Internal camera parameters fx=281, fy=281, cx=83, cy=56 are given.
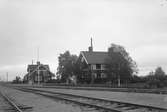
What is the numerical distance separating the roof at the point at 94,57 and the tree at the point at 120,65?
14198mm

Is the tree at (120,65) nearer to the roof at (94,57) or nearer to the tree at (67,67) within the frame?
the roof at (94,57)

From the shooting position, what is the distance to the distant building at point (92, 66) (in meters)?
64.2

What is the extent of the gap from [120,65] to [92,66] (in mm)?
16247

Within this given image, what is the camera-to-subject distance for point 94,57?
7094 cm

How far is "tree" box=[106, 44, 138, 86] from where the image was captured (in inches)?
A: 2053

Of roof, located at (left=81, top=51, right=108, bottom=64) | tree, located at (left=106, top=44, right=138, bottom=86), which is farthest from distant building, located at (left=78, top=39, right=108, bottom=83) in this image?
tree, located at (left=106, top=44, right=138, bottom=86)

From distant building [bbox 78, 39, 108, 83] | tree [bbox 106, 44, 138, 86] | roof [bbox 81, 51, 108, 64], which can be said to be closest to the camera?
tree [bbox 106, 44, 138, 86]

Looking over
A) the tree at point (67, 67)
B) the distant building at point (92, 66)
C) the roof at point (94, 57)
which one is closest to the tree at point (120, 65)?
the distant building at point (92, 66)

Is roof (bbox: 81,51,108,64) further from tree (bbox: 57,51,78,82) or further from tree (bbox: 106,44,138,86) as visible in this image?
tree (bbox: 106,44,138,86)

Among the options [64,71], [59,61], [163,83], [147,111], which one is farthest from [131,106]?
[59,61]

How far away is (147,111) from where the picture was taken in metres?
12.5

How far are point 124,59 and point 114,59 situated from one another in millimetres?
1865

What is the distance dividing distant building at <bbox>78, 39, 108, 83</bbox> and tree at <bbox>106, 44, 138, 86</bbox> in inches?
356

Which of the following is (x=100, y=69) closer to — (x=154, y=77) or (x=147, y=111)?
(x=154, y=77)
